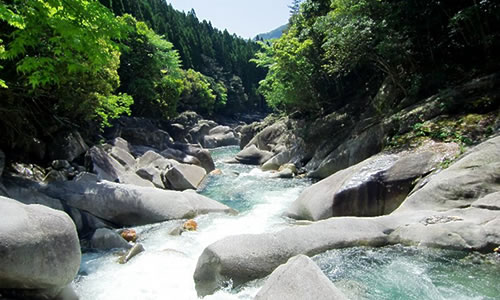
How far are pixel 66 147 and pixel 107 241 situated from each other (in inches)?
251

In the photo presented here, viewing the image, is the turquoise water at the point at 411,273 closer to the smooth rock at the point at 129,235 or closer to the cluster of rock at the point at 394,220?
the cluster of rock at the point at 394,220

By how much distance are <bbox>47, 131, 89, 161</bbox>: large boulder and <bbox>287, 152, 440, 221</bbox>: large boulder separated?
9.21m

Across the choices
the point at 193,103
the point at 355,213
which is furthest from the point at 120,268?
the point at 193,103

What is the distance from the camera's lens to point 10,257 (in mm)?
3939

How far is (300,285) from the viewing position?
3734 millimetres

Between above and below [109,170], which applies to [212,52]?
above

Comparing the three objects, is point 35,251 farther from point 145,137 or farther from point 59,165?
point 145,137

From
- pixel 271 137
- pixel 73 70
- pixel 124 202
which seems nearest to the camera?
pixel 73 70

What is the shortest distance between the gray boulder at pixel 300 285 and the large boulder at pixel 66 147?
35.5 feet

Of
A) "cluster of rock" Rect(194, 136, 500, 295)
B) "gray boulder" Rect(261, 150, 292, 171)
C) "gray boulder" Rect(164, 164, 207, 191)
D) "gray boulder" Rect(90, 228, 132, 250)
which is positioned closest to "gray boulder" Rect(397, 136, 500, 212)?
"cluster of rock" Rect(194, 136, 500, 295)

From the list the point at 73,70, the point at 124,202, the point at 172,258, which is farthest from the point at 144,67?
the point at 172,258

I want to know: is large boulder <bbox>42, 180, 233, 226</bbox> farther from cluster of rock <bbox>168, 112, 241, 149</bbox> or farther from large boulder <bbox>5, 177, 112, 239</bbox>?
cluster of rock <bbox>168, 112, 241, 149</bbox>

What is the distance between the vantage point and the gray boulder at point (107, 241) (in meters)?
7.39

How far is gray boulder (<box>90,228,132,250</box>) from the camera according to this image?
7388mm
